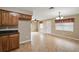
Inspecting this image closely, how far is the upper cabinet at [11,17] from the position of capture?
3053 mm

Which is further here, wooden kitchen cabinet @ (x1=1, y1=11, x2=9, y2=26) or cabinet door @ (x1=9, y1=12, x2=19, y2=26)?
cabinet door @ (x1=9, y1=12, x2=19, y2=26)

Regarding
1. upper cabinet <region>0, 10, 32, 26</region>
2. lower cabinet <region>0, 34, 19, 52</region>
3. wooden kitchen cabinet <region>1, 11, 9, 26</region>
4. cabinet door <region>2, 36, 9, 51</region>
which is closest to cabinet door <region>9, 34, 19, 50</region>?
lower cabinet <region>0, 34, 19, 52</region>

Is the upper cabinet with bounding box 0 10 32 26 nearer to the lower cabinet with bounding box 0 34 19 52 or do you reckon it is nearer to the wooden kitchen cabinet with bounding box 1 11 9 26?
the wooden kitchen cabinet with bounding box 1 11 9 26

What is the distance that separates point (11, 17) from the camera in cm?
321

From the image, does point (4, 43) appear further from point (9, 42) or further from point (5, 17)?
point (5, 17)

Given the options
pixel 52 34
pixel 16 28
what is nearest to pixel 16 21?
pixel 16 28

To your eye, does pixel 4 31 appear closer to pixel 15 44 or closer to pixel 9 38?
pixel 9 38

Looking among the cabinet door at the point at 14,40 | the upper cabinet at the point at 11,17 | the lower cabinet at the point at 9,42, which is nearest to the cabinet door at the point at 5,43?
the lower cabinet at the point at 9,42

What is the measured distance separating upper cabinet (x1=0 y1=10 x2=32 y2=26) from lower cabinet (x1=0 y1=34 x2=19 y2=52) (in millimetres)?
459

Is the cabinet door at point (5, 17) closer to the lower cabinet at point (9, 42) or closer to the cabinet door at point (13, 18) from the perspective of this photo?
the cabinet door at point (13, 18)

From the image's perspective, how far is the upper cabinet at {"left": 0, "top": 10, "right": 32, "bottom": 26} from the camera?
10.0 feet
